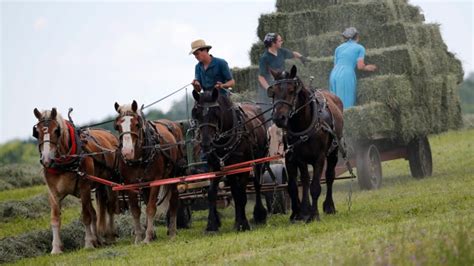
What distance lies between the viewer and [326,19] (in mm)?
22547

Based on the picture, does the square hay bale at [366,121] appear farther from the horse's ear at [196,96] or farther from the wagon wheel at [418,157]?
the horse's ear at [196,96]

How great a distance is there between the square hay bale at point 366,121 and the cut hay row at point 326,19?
97.3 inches

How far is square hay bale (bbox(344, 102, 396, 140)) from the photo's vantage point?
19781mm

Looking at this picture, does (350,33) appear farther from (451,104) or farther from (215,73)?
(215,73)

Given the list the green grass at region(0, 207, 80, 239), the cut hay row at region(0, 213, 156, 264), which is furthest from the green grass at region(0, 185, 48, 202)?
the cut hay row at region(0, 213, 156, 264)

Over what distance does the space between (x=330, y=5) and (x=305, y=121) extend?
25.8ft

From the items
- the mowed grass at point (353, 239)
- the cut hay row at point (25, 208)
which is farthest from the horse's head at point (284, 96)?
the cut hay row at point (25, 208)

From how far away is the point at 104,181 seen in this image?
50.3 feet

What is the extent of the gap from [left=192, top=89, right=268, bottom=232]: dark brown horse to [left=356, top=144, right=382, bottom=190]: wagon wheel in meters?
5.01

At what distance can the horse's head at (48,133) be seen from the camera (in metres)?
14.6

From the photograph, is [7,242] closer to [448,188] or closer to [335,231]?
[335,231]

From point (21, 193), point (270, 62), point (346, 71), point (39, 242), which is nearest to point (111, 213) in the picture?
point (39, 242)

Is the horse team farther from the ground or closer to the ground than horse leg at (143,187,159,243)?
farther from the ground

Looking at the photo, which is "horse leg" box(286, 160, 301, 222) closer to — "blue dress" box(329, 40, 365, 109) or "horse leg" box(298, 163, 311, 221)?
"horse leg" box(298, 163, 311, 221)
